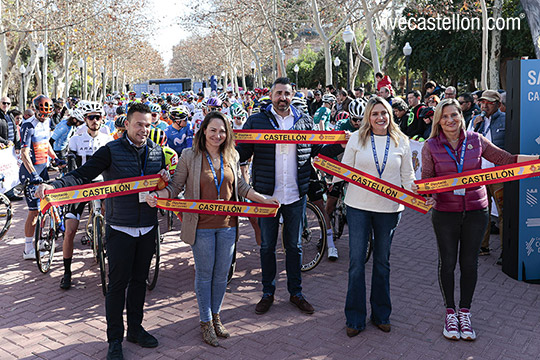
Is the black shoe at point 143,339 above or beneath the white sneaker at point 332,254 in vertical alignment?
beneath

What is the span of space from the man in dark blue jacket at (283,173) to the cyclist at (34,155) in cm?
325

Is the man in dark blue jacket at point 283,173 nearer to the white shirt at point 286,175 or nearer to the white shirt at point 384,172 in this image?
the white shirt at point 286,175

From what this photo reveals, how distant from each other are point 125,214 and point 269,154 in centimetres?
157

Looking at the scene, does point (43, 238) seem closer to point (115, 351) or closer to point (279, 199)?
point (115, 351)

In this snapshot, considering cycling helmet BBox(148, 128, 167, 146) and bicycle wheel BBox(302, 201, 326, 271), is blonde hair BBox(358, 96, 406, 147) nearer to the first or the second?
bicycle wheel BBox(302, 201, 326, 271)

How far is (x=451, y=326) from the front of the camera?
4.67m

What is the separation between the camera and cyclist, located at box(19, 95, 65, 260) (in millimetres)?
6848

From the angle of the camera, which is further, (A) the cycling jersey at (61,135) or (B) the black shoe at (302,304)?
(A) the cycling jersey at (61,135)

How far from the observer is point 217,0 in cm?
3634

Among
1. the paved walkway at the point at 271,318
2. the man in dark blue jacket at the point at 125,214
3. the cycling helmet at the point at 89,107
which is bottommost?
the paved walkway at the point at 271,318

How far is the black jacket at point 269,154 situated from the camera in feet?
16.6

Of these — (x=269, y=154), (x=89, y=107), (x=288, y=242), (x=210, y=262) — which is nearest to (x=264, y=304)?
(x=288, y=242)

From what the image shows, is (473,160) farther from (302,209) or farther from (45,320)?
(45,320)

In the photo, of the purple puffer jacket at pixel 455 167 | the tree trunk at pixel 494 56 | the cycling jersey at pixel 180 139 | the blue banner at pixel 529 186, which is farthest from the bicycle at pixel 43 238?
the tree trunk at pixel 494 56
